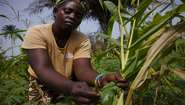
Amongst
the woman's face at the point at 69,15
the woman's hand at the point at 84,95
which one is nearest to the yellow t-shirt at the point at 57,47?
the woman's face at the point at 69,15

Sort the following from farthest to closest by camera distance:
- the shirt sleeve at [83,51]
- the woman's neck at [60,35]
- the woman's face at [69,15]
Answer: the shirt sleeve at [83,51]
the woman's neck at [60,35]
the woman's face at [69,15]

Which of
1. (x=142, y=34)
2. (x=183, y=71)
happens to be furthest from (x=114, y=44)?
(x=183, y=71)

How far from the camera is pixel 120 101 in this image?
1.68 m

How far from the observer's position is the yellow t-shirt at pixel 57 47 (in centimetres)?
230

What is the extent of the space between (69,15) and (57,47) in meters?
0.27

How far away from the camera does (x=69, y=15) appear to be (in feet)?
7.23

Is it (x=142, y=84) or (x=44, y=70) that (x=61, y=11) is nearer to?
(x=44, y=70)

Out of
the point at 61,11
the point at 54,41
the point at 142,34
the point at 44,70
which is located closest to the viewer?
the point at 142,34

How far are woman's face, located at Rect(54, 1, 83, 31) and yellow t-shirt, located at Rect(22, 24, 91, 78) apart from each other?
0.14 meters

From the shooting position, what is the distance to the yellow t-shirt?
90.7 inches

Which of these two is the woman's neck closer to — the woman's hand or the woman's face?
the woman's face

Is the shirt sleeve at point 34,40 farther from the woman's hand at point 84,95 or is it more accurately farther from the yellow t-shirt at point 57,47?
the woman's hand at point 84,95

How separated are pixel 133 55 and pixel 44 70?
1.51 feet

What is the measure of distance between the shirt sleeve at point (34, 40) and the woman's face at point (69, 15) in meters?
0.14
